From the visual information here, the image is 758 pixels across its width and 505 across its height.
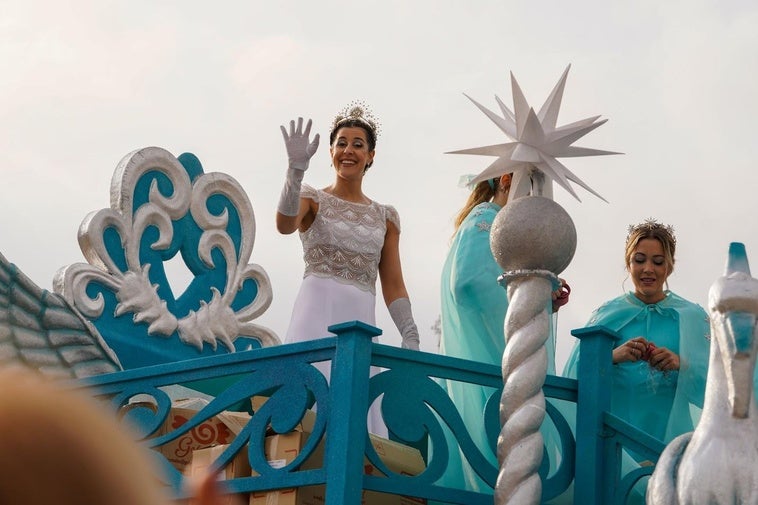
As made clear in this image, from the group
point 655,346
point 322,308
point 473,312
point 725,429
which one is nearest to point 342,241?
point 322,308

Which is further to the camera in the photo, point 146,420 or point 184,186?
point 184,186

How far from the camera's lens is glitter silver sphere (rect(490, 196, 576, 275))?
384 cm

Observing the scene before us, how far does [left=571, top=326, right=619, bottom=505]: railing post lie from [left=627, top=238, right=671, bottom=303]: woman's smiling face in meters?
1.23

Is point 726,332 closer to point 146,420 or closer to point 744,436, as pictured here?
point 744,436

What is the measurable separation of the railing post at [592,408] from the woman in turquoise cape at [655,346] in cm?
69

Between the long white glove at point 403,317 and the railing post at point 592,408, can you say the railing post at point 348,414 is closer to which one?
the railing post at point 592,408

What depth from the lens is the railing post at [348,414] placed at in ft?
12.4

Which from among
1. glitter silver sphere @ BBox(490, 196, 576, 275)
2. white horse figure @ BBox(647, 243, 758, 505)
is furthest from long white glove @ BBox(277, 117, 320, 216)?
A: white horse figure @ BBox(647, 243, 758, 505)

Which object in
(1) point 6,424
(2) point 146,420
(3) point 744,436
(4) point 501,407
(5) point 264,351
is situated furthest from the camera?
(2) point 146,420

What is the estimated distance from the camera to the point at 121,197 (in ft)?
20.1

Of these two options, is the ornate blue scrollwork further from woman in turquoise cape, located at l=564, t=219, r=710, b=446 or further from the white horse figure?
the white horse figure

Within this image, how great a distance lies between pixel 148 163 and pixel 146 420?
2.18m

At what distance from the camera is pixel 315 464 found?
164 inches

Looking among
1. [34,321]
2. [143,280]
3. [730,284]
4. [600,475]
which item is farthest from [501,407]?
[143,280]
